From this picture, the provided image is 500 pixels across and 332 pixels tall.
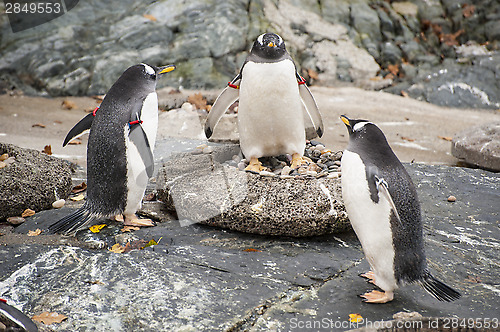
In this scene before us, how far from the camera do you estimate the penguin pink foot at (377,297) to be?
2777 millimetres

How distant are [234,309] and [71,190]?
2486 mm

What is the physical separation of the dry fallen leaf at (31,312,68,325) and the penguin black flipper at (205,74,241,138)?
219cm

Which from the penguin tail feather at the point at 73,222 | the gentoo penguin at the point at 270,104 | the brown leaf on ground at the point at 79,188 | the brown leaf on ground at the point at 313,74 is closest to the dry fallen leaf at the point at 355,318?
the gentoo penguin at the point at 270,104

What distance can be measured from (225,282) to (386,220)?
939 mm

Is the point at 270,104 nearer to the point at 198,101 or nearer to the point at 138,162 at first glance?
the point at 138,162

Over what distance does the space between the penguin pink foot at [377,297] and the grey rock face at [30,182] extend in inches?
107

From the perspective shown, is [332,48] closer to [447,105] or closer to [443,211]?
[447,105]

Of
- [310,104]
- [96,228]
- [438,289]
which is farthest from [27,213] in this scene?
[438,289]

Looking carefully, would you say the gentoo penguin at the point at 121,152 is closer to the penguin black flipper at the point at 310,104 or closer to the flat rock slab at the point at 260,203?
the flat rock slab at the point at 260,203

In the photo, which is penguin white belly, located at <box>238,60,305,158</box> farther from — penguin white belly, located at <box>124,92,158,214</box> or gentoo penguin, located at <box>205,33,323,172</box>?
penguin white belly, located at <box>124,92,158,214</box>

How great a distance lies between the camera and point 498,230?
3.80 m

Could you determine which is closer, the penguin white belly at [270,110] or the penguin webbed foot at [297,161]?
the penguin white belly at [270,110]

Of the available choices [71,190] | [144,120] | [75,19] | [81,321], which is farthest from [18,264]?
[75,19]

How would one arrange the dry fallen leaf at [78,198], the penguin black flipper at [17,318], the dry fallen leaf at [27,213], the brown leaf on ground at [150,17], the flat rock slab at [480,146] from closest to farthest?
the penguin black flipper at [17,318] → the dry fallen leaf at [27,213] → the dry fallen leaf at [78,198] → the flat rock slab at [480,146] → the brown leaf on ground at [150,17]
